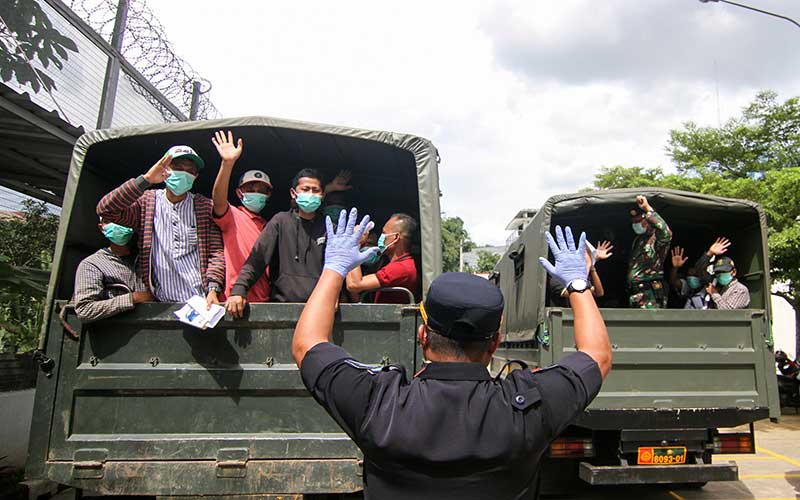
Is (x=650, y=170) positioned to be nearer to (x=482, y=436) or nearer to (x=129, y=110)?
(x=129, y=110)

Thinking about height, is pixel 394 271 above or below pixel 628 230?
below

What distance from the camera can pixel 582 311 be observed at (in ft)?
5.54

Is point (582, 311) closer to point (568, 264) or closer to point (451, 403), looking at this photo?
point (568, 264)

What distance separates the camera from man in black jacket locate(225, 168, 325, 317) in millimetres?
3133

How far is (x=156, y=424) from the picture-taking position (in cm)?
278

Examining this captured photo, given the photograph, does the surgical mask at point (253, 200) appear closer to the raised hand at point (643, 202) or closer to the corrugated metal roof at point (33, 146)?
the corrugated metal roof at point (33, 146)

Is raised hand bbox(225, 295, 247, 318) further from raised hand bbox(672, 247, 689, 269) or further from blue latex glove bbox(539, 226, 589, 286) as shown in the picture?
raised hand bbox(672, 247, 689, 269)

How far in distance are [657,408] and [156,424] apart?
3524 mm

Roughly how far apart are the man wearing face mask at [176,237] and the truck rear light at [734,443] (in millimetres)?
3939

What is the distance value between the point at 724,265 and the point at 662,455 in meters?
1.92

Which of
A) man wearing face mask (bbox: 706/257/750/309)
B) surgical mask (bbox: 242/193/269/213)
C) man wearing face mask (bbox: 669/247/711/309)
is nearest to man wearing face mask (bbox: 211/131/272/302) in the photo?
surgical mask (bbox: 242/193/269/213)

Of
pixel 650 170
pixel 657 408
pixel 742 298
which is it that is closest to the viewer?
pixel 657 408

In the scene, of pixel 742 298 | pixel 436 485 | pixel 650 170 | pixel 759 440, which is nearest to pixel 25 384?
pixel 436 485

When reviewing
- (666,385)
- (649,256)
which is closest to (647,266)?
(649,256)
